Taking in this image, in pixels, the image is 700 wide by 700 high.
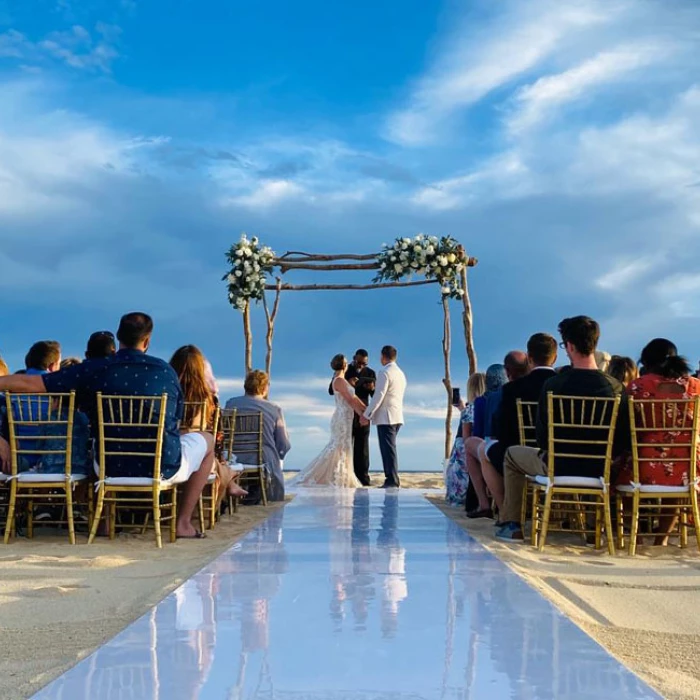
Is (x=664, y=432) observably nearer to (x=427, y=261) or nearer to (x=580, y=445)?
(x=580, y=445)

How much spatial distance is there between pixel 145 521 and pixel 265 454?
298 cm

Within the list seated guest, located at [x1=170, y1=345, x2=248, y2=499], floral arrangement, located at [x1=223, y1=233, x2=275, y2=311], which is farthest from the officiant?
seated guest, located at [x1=170, y1=345, x2=248, y2=499]

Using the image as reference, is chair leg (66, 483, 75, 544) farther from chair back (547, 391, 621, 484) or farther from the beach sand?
chair back (547, 391, 621, 484)

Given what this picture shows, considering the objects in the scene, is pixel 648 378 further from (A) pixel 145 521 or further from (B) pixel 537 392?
(A) pixel 145 521

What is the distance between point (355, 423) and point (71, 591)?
340 inches

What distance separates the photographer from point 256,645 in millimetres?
2924

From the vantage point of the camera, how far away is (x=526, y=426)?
264 inches

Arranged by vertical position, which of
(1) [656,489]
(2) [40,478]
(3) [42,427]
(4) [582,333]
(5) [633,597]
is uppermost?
(4) [582,333]

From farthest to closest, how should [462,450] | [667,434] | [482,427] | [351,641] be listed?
[462,450] → [482,427] → [667,434] → [351,641]

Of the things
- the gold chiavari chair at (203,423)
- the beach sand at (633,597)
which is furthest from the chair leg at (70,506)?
the beach sand at (633,597)

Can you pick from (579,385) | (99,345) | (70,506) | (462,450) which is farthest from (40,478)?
(462,450)

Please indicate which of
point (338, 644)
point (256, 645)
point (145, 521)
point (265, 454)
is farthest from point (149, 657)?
point (265, 454)

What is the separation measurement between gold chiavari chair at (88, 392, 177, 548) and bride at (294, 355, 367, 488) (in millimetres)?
6762

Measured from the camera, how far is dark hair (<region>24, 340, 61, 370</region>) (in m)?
6.96
